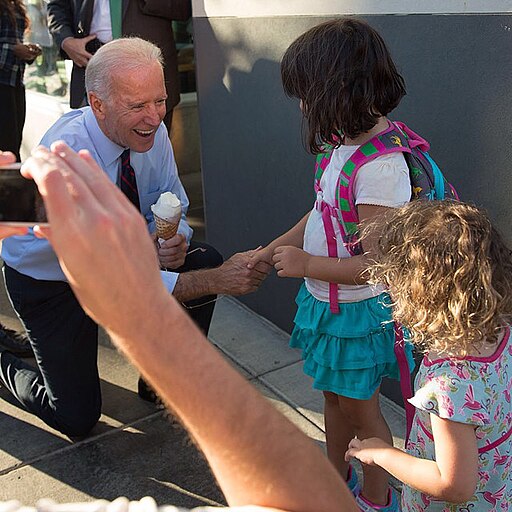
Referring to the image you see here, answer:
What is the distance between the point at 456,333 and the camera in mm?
1559

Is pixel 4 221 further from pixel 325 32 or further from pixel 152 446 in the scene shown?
pixel 152 446

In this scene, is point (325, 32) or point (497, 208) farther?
point (497, 208)

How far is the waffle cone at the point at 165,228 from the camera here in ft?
9.17

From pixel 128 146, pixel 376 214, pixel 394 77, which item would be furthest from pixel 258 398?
pixel 128 146

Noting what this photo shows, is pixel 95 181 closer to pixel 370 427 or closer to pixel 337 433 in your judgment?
pixel 370 427

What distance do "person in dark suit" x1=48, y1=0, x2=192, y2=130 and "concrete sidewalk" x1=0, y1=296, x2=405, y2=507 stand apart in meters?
1.92

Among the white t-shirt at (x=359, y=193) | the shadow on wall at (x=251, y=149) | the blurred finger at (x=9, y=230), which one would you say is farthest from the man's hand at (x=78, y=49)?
the blurred finger at (x=9, y=230)

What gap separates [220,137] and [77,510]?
3.10 m

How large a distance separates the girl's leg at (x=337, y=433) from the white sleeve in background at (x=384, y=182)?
2.76 ft

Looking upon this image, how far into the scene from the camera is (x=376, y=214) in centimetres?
208

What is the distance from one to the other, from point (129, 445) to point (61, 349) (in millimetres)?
504

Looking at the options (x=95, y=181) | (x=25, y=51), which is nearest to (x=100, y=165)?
(x=95, y=181)

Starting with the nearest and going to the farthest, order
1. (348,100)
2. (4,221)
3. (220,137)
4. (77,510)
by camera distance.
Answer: (77,510), (4,221), (348,100), (220,137)

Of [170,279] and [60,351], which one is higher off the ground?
[170,279]
